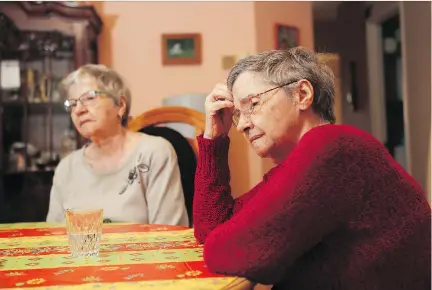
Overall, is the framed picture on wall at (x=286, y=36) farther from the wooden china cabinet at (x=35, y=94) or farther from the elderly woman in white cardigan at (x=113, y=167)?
the elderly woman in white cardigan at (x=113, y=167)

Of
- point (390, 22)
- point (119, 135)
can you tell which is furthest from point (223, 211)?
point (390, 22)

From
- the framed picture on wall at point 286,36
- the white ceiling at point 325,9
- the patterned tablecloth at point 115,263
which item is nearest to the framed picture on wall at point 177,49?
the framed picture on wall at point 286,36

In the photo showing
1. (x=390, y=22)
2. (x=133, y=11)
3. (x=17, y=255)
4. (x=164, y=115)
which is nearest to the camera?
(x=17, y=255)

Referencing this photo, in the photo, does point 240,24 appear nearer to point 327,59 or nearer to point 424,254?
point 327,59

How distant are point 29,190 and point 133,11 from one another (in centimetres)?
136

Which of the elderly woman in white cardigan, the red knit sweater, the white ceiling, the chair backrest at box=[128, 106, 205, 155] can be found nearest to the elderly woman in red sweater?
the red knit sweater

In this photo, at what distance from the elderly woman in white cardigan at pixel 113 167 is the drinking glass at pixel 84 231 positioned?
639mm

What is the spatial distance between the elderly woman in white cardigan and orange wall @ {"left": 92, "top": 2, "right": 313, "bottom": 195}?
146 cm

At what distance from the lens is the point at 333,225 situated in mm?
746

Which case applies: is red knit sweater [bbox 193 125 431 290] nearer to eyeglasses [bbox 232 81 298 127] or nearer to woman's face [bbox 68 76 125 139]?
eyeglasses [bbox 232 81 298 127]

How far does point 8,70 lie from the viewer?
3.05m

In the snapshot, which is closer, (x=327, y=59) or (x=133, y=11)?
(x=327, y=59)

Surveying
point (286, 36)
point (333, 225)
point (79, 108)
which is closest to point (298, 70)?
point (333, 225)

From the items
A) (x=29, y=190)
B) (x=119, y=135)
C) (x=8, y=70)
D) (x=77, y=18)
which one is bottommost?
(x=29, y=190)
